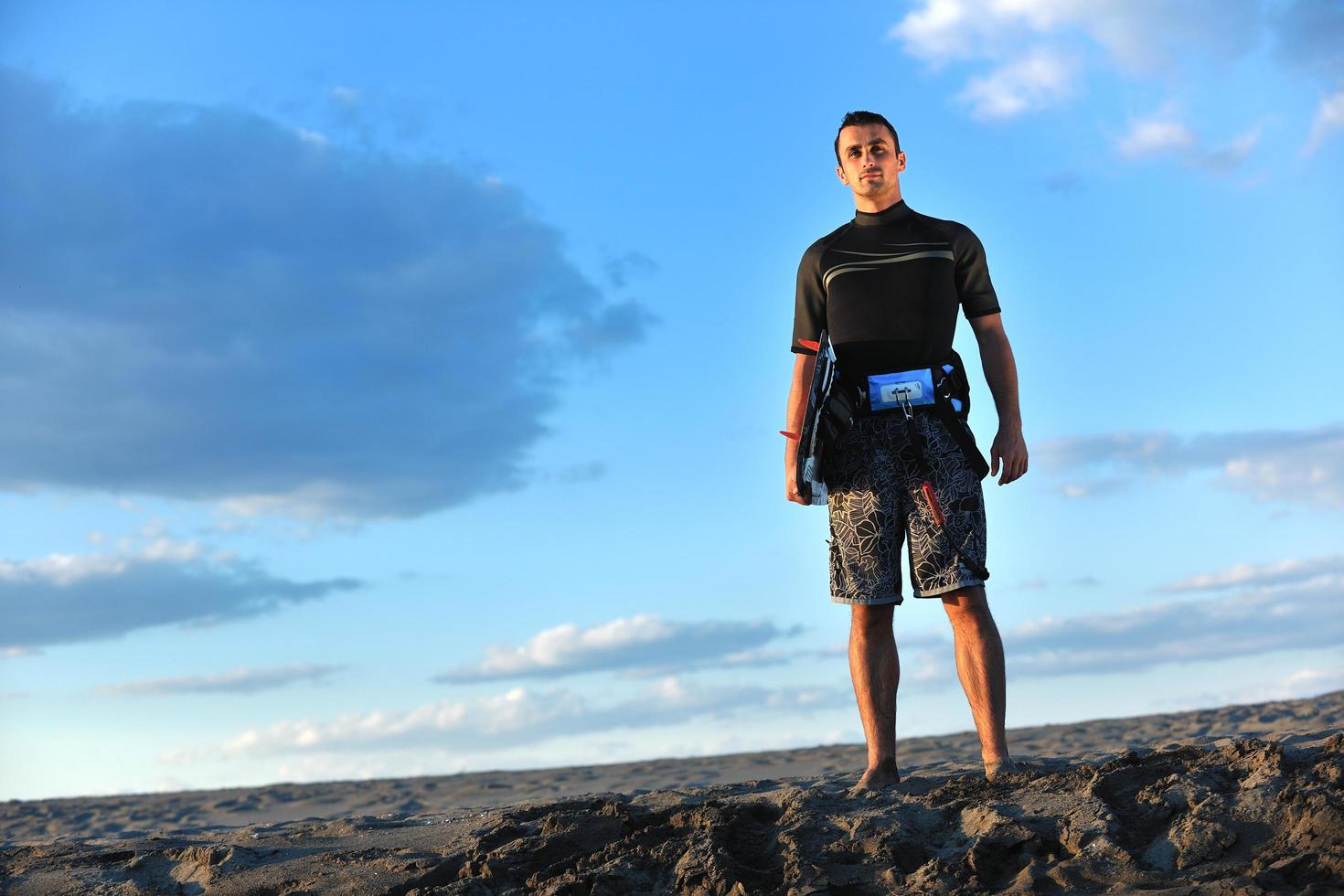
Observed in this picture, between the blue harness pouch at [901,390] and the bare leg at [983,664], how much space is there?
687 mm

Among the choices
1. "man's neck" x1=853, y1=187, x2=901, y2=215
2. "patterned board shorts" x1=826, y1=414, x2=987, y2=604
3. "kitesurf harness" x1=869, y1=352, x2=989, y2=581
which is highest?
"man's neck" x1=853, y1=187, x2=901, y2=215

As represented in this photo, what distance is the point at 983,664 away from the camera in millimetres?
4246

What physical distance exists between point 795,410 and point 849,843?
161 centimetres

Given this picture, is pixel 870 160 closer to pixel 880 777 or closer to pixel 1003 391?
pixel 1003 391

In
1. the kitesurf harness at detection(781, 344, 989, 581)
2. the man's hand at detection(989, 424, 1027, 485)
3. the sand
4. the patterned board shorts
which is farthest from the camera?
the man's hand at detection(989, 424, 1027, 485)

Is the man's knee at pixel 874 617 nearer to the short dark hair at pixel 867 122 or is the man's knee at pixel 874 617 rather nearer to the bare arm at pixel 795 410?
the bare arm at pixel 795 410

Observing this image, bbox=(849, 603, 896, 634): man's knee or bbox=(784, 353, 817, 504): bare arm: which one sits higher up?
bbox=(784, 353, 817, 504): bare arm

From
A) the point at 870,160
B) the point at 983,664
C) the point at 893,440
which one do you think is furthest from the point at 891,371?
the point at 983,664

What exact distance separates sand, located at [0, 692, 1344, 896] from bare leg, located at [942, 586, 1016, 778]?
136 millimetres

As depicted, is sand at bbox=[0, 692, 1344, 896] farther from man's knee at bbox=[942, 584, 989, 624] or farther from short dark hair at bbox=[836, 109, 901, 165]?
short dark hair at bbox=[836, 109, 901, 165]

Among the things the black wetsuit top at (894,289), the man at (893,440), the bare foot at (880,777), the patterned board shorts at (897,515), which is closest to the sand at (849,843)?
the bare foot at (880,777)

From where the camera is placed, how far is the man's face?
14.9ft

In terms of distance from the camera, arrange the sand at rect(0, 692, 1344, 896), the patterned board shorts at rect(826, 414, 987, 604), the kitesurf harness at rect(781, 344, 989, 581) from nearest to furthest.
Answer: the sand at rect(0, 692, 1344, 896) < the patterned board shorts at rect(826, 414, 987, 604) < the kitesurf harness at rect(781, 344, 989, 581)

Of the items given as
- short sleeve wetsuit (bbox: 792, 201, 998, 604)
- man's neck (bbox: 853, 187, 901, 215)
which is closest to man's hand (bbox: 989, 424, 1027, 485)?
short sleeve wetsuit (bbox: 792, 201, 998, 604)
